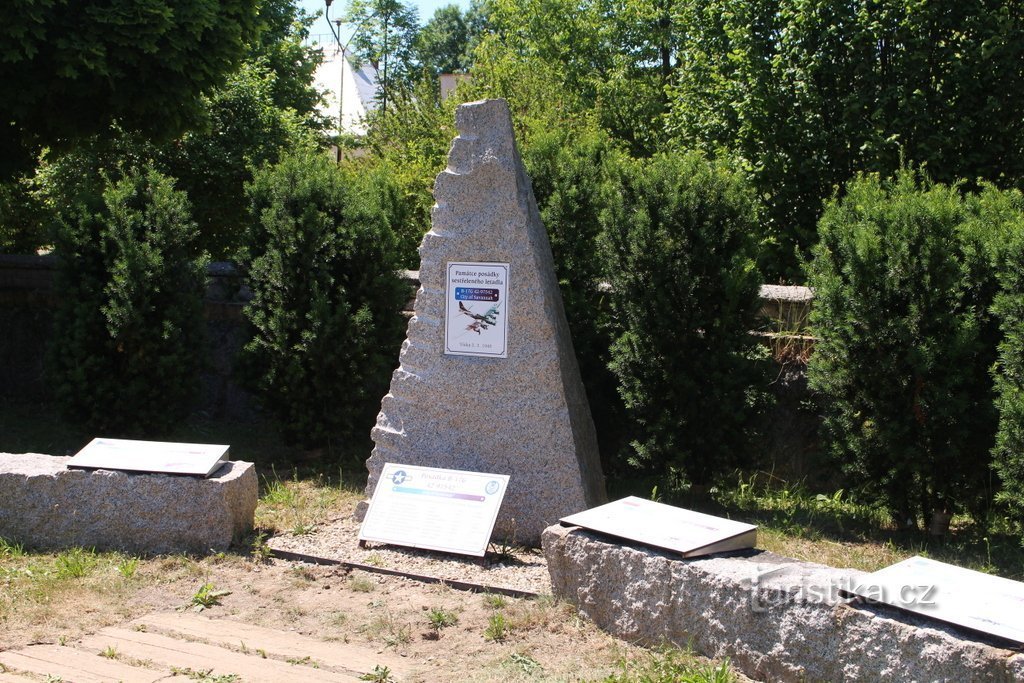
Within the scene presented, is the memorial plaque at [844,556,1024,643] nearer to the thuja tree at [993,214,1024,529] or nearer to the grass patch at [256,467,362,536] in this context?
the thuja tree at [993,214,1024,529]

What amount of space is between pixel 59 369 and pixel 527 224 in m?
4.15

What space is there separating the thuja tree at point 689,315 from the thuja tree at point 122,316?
3479 mm

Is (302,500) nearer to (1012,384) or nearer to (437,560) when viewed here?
(437,560)

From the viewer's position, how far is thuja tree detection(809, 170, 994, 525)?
17.7 ft

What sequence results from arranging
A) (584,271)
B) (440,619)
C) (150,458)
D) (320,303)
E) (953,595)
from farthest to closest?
1. (320,303)
2. (584,271)
3. (150,458)
4. (440,619)
5. (953,595)

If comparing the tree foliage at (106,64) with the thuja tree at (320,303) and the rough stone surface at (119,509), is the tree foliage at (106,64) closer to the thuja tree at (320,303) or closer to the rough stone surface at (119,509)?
the thuja tree at (320,303)

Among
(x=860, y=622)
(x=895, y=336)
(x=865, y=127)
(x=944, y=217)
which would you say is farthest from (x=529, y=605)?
(x=865, y=127)

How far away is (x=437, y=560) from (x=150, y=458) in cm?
168

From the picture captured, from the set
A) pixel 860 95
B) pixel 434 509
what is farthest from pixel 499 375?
pixel 860 95

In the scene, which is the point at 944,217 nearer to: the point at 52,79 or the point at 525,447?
the point at 525,447

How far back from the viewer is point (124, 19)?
820cm

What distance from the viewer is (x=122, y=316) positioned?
7438 millimetres

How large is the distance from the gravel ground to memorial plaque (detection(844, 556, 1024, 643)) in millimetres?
Answer: 1660

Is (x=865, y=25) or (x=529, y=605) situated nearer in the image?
(x=529, y=605)
